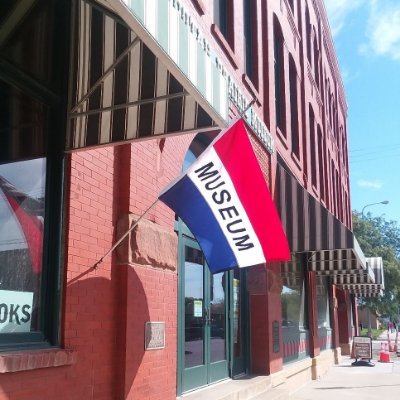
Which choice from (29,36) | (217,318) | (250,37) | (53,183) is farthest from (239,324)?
(29,36)

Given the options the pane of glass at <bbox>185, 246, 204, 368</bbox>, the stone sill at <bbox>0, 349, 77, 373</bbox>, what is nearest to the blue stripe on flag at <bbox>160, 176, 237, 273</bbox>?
the stone sill at <bbox>0, 349, 77, 373</bbox>

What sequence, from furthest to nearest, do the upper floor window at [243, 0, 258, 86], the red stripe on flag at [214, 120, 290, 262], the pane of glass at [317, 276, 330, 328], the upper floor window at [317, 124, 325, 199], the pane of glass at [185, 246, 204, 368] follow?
the upper floor window at [317, 124, 325, 199], the pane of glass at [317, 276, 330, 328], the upper floor window at [243, 0, 258, 86], the pane of glass at [185, 246, 204, 368], the red stripe on flag at [214, 120, 290, 262]

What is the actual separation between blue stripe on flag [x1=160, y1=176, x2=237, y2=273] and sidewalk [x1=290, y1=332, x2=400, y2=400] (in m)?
6.69

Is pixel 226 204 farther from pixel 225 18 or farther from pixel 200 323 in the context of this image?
pixel 225 18

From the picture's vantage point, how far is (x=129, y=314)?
5.09m

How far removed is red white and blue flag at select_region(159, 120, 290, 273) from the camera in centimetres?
489

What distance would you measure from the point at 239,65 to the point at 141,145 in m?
4.47

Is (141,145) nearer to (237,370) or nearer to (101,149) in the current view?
(101,149)

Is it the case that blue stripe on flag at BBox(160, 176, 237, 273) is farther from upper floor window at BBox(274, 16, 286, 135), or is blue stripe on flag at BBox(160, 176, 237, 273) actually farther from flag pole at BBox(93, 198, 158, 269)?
upper floor window at BBox(274, 16, 286, 135)

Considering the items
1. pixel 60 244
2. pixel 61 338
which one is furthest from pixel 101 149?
pixel 61 338

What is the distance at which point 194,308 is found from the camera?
7574mm

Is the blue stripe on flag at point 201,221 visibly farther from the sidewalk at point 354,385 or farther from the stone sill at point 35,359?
the sidewalk at point 354,385

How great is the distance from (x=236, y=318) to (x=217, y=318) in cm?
98

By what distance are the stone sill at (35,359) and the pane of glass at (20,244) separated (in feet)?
0.87
